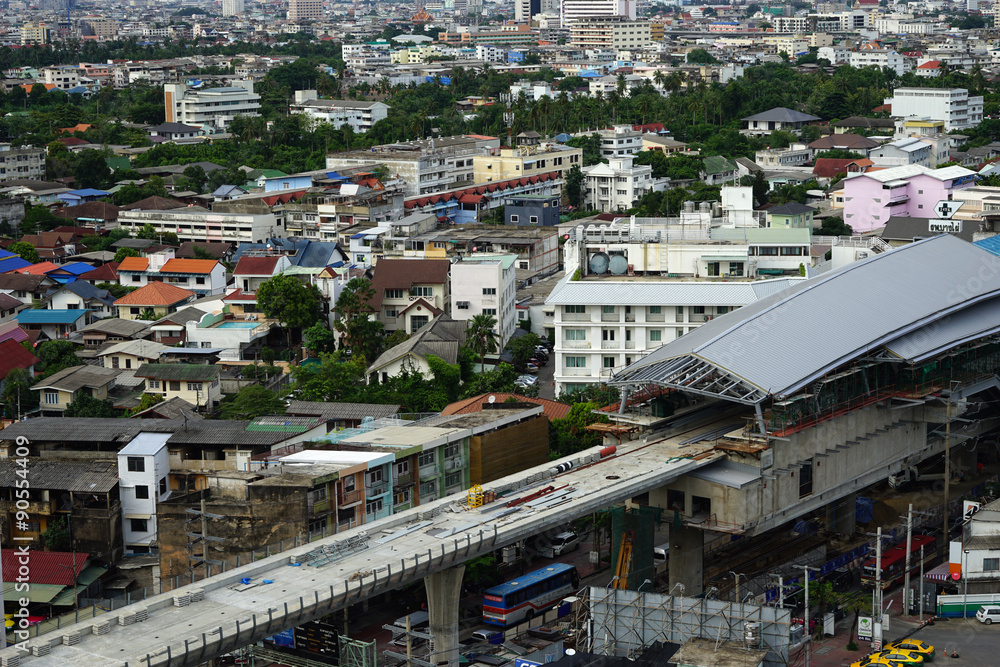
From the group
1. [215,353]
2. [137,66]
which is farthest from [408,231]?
[137,66]

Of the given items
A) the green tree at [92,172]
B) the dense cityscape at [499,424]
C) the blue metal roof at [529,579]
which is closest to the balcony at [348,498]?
the dense cityscape at [499,424]

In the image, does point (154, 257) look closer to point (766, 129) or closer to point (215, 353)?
point (215, 353)

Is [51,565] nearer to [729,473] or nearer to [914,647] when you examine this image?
[729,473]

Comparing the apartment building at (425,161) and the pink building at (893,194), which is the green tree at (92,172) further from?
the pink building at (893,194)

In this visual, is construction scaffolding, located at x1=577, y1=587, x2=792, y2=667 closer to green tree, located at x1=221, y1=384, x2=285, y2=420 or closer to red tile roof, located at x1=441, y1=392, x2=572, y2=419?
red tile roof, located at x1=441, y1=392, x2=572, y2=419

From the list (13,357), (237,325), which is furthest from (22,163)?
(237,325)
